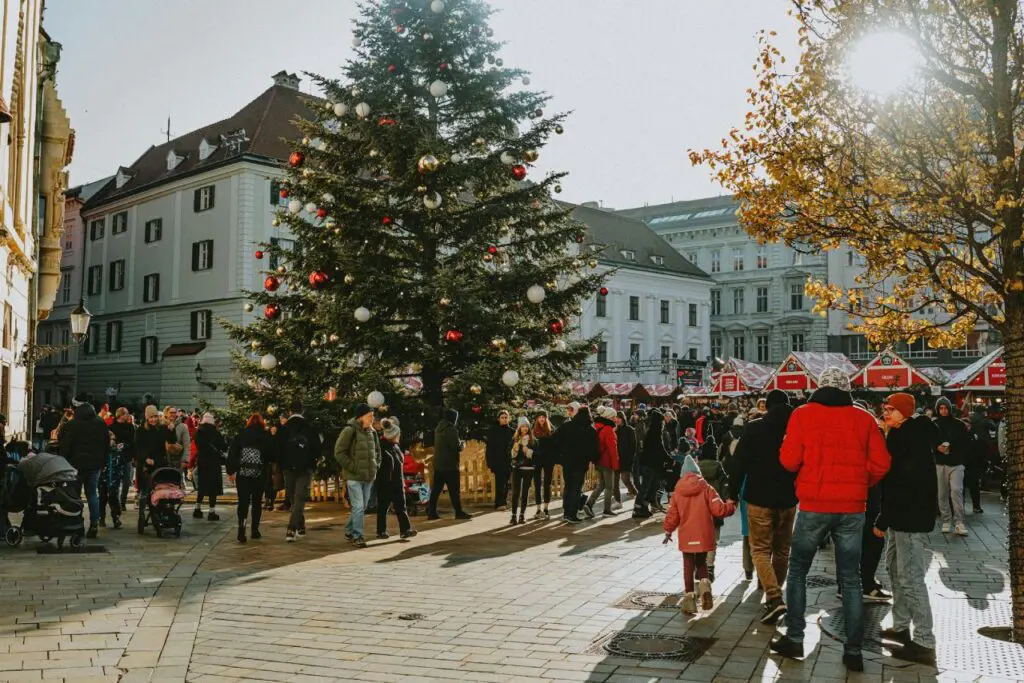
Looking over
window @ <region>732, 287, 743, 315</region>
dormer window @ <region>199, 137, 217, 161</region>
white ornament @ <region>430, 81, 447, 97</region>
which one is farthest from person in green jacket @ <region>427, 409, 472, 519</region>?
window @ <region>732, 287, 743, 315</region>

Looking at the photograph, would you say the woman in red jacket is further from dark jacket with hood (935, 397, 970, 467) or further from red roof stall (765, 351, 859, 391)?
red roof stall (765, 351, 859, 391)

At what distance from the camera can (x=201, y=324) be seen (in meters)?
46.3

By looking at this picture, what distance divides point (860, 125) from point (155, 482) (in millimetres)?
10608

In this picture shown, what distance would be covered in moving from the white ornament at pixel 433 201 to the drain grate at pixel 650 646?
35.3 ft

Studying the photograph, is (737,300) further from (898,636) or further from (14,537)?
(898,636)

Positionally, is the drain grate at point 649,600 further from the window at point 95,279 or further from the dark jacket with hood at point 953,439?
the window at point 95,279

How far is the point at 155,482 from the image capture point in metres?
13.6

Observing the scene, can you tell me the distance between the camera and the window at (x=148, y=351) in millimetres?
48781

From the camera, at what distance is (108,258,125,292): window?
52312 millimetres

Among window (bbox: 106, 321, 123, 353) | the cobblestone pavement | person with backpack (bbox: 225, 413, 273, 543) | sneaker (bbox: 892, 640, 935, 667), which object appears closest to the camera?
the cobblestone pavement

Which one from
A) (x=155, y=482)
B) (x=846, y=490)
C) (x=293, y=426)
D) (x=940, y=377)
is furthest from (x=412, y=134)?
(x=940, y=377)

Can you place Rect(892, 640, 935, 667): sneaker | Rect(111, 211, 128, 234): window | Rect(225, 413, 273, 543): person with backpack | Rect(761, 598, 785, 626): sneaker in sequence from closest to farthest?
Rect(892, 640, 935, 667): sneaker → Rect(761, 598, 785, 626): sneaker → Rect(225, 413, 273, 543): person with backpack → Rect(111, 211, 128, 234): window

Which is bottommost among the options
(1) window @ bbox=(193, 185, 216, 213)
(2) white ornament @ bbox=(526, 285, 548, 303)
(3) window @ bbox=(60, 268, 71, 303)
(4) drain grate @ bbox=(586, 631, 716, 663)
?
(4) drain grate @ bbox=(586, 631, 716, 663)

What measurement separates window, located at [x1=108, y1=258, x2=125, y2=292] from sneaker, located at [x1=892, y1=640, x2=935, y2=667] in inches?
2035
